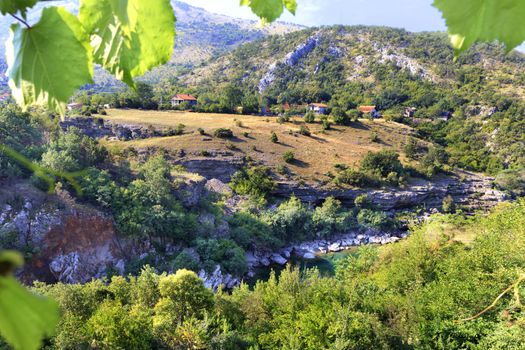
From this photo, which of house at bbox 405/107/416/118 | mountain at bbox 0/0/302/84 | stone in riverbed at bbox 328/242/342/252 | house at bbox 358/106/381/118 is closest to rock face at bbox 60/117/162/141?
stone in riverbed at bbox 328/242/342/252

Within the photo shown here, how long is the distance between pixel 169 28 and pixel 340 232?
55.6ft

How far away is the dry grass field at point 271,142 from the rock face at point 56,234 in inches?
301

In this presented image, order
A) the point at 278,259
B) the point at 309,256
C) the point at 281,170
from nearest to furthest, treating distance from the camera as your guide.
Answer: the point at 278,259 < the point at 309,256 < the point at 281,170

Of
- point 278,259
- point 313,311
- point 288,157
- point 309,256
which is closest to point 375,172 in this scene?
point 288,157

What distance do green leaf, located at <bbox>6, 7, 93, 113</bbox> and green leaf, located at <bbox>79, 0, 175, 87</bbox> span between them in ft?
0.06

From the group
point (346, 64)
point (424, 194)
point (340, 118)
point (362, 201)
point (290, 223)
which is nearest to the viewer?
point (290, 223)

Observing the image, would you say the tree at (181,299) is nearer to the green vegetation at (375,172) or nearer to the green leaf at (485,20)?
the green leaf at (485,20)

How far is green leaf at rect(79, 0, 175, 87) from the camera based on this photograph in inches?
13.2

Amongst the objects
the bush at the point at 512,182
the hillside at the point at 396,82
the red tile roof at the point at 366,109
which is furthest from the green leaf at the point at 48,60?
the red tile roof at the point at 366,109

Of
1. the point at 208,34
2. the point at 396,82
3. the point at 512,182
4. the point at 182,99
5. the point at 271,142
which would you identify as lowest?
the point at 512,182

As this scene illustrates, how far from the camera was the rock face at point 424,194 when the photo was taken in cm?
1919

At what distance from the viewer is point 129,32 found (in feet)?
1.14

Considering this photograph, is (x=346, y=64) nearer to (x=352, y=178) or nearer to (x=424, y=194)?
(x=424, y=194)

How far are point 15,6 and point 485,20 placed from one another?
379 mm
